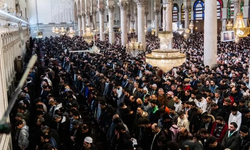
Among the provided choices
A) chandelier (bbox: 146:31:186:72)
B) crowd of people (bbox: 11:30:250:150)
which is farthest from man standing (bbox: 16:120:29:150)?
chandelier (bbox: 146:31:186:72)

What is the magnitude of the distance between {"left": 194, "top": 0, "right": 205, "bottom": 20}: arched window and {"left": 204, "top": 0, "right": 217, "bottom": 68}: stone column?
38593mm

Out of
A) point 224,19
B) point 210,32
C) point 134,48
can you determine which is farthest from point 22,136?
point 224,19

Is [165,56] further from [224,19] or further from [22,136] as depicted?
[224,19]

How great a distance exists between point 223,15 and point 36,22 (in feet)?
113

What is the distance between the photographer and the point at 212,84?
10.8 m

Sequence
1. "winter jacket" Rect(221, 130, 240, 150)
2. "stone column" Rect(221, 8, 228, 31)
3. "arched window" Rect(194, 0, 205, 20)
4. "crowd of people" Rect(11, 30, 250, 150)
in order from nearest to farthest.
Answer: "winter jacket" Rect(221, 130, 240, 150) < "crowd of people" Rect(11, 30, 250, 150) < "stone column" Rect(221, 8, 228, 31) < "arched window" Rect(194, 0, 205, 20)

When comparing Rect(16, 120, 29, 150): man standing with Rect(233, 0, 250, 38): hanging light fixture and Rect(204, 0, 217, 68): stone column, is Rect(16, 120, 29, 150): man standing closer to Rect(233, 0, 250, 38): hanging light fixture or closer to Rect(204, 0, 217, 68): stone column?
Rect(204, 0, 217, 68): stone column

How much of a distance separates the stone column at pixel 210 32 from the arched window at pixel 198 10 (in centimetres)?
3859

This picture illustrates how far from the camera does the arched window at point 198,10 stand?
5088 centimetres

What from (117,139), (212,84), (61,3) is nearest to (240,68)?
(212,84)

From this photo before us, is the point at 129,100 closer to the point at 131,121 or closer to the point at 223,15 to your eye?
the point at 131,121

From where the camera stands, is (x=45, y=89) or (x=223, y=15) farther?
(x=223, y=15)

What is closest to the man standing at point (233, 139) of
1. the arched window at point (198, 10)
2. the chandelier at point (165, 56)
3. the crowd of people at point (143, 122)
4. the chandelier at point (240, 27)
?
the crowd of people at point (143, 122)

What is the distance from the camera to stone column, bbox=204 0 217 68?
13750 mm
